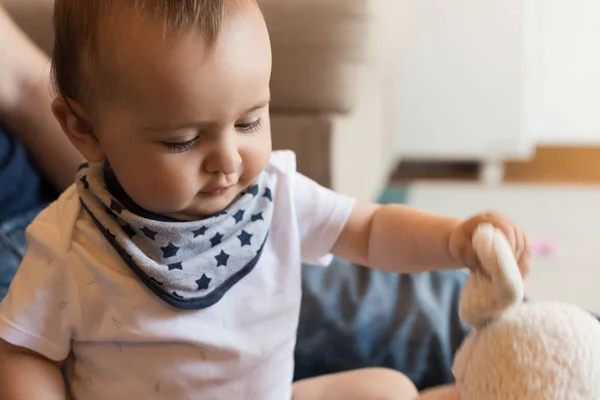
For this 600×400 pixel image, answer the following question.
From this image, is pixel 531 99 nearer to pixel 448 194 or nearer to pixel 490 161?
pixel 490 161

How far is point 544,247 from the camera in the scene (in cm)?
→ 147

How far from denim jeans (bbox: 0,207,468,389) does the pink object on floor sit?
70 centimetres

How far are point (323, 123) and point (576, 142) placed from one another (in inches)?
52.1

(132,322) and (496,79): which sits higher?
(132,322)

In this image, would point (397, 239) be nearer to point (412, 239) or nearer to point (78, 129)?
point (412, 239)

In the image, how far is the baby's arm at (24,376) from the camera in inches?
21.5

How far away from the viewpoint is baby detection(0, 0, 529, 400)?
18.4 inches

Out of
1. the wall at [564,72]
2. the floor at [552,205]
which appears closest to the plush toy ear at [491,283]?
the floor at [552,205]

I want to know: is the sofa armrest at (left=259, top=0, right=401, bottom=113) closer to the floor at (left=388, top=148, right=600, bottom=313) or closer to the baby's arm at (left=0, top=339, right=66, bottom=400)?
the baby's arm at (left=0, top=339, right=66, bottom=400)

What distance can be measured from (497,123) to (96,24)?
4.88 ft

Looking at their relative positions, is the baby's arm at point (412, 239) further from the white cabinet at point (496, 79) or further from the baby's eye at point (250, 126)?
the white cabinet at point (496, 79)

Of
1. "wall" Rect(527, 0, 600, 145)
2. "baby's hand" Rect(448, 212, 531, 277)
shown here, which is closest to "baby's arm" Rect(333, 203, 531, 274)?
"baby's hand" Rect(448, 212, 531, 277)

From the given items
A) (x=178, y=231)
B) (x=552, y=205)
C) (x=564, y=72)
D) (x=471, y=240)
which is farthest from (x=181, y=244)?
(x=564, y=72)

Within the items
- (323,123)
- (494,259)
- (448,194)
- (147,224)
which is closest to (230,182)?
(147,224)
